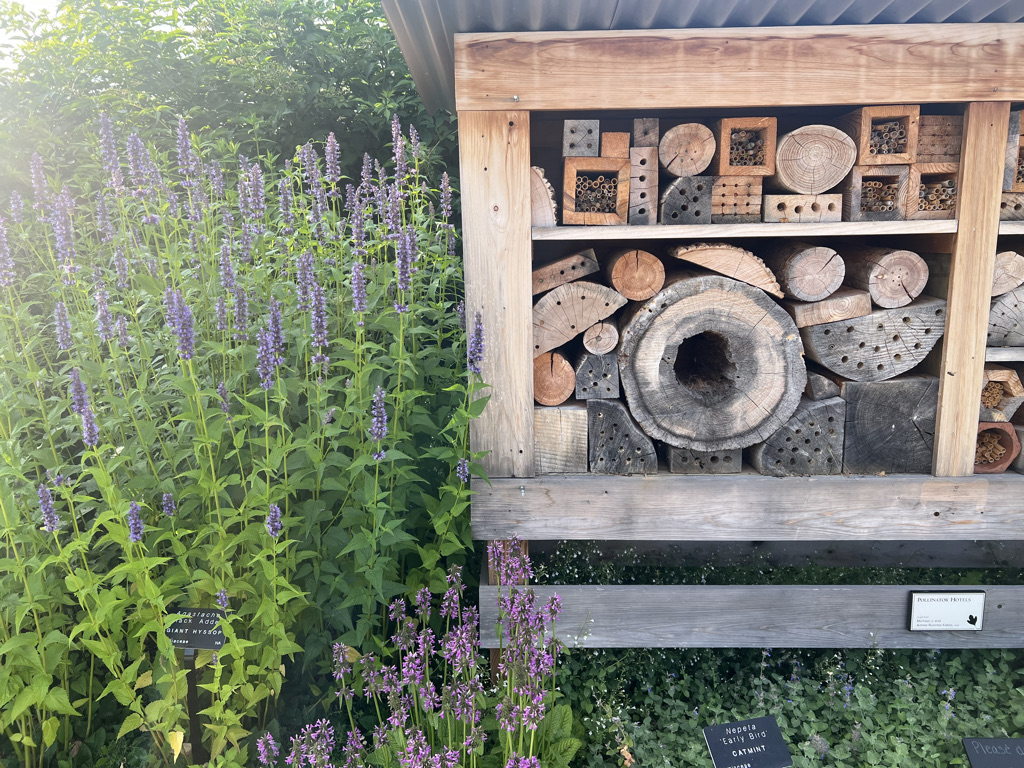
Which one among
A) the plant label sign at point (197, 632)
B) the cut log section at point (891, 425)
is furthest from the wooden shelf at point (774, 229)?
the plant label sign at point (197, 632)

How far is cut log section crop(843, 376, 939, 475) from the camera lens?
296cm

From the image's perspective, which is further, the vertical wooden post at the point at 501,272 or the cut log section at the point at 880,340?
the cut log section at the point at 880,340

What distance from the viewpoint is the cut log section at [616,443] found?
9.78 ft

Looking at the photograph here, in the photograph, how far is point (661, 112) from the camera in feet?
12.2

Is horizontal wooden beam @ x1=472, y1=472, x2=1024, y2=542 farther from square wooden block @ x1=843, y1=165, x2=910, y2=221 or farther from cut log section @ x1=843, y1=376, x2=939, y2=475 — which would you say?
square wooden block @ x1=843, y1=165, x2=910, y2=221

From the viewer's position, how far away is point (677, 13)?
8.60ft

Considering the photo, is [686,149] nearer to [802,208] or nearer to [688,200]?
[688,200]

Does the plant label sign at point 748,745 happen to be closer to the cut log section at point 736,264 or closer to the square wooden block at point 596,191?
the cut log section at point 736,264

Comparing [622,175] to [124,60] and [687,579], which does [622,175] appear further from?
[124,60]

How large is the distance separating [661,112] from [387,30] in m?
3.43

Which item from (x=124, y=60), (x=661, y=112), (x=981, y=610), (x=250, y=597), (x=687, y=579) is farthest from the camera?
(x=124, y=60)

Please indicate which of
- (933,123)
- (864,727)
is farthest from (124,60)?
(864,727)

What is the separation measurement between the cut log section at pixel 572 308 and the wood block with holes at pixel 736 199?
1.87ft

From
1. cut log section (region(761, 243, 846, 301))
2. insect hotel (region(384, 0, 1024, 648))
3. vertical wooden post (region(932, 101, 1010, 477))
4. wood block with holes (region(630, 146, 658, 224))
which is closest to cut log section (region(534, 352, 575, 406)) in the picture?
insect hotel (region(384, 0, 1024, 648))
